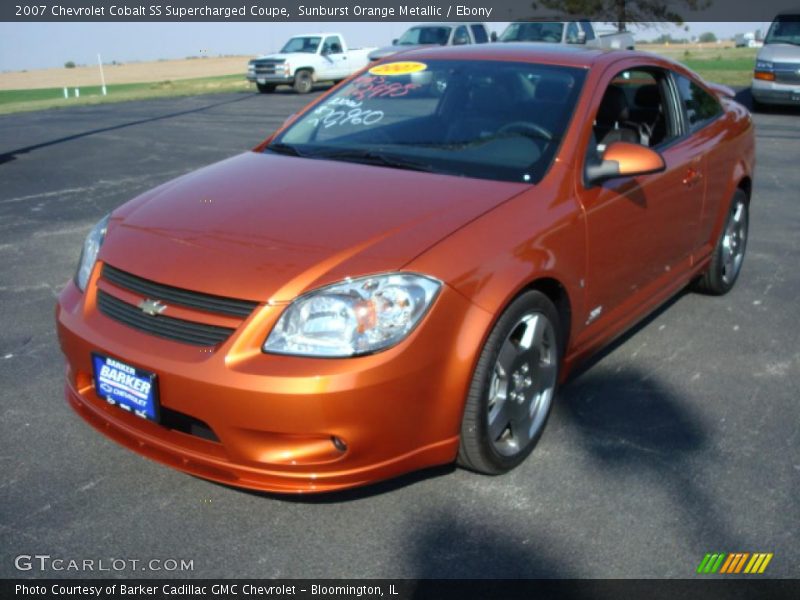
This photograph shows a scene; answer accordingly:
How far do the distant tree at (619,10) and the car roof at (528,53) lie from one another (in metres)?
32.3

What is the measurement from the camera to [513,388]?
319 cm

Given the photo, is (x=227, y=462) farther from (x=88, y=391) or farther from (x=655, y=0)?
(x=655, y=0)

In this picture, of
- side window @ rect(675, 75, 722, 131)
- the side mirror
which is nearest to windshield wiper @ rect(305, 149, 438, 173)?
the side mirror

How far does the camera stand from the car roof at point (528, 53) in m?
4.02

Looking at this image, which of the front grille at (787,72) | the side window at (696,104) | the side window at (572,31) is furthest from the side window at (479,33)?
the side window at (696,104)

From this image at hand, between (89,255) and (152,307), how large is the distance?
0.69 metres

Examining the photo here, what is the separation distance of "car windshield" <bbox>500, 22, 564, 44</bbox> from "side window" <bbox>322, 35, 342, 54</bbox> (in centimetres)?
743

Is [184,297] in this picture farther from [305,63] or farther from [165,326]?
[305,63]

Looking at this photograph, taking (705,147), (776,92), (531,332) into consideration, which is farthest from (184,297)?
(776,92)

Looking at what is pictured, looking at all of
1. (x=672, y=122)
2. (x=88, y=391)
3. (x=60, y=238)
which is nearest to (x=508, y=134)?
(x=672, y=122)

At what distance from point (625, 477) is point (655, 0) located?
36.9 m

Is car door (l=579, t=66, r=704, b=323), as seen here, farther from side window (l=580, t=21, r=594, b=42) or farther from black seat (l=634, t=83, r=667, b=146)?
side window (l=580, t=21, r=594, b=42)

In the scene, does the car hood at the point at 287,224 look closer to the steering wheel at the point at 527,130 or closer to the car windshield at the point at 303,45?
the steering wheel at the point at 527,130

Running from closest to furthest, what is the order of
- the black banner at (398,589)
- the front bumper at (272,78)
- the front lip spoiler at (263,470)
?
the black banner at (398,589) → the front lip spoiler at (263,470) → the front bumper at (272,78)
